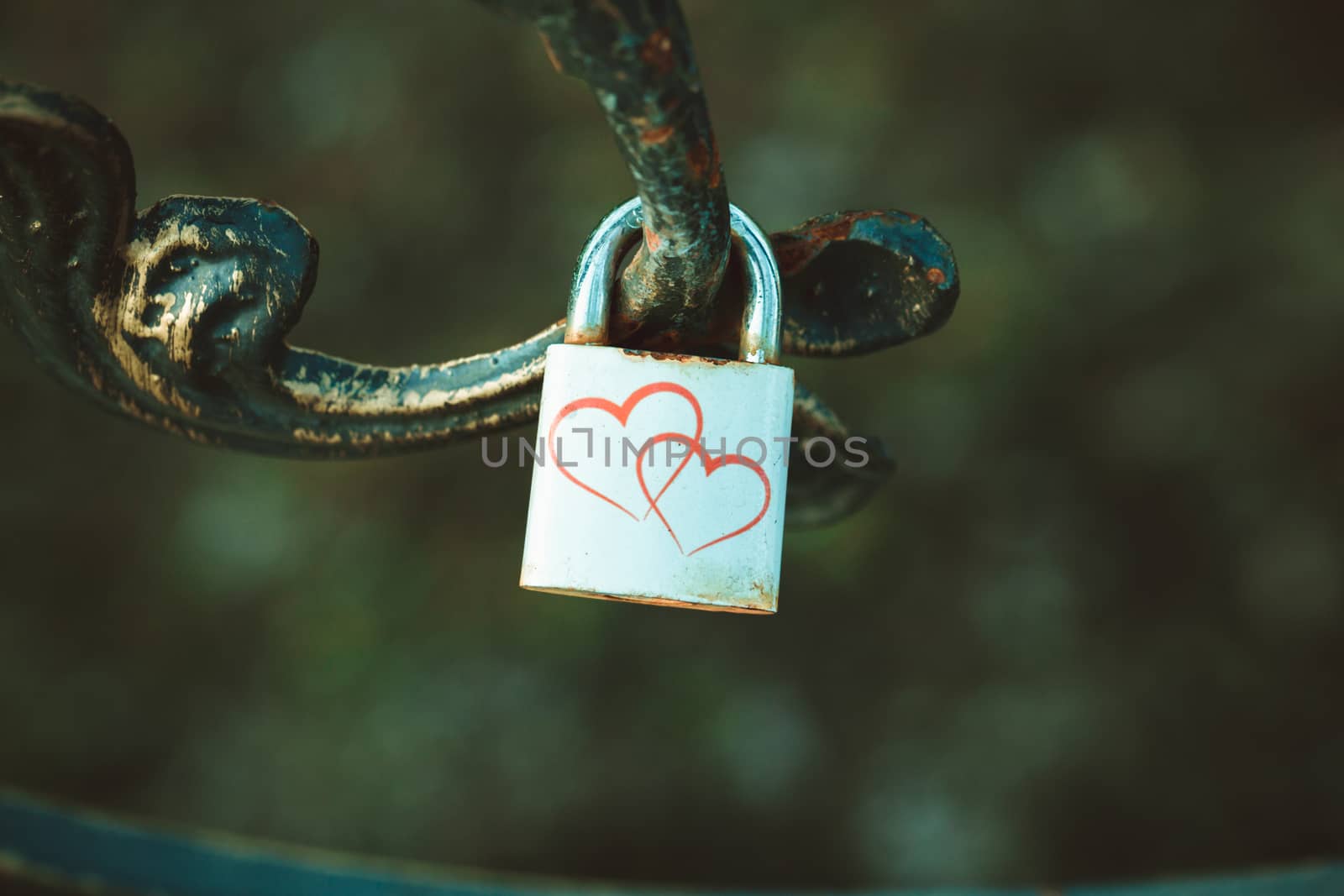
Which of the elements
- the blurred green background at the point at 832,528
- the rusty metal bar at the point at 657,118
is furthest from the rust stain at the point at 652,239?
the blurred green background at the point at 832,528

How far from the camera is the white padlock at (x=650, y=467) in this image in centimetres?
35

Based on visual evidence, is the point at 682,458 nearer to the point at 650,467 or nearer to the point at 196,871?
the point at 650,467

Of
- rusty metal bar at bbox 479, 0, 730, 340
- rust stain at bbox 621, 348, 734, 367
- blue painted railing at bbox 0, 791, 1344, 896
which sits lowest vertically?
blue painted railing at bbox 0, 791, 1344, 896

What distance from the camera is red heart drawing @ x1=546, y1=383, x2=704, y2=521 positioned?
0.36 metres

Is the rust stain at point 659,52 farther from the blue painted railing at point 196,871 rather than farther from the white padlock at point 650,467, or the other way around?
the blue painted railing at point 196,871

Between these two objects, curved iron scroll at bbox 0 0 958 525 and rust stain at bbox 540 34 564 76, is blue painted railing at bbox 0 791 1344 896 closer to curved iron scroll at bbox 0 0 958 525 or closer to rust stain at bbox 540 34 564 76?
curved iron scroll at bbox 0 0 958 525

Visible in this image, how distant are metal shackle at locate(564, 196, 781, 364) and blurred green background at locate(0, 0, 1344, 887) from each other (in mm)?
1284

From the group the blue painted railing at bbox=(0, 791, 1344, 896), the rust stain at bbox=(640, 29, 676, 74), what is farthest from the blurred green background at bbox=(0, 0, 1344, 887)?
the rust stain at bbox=(640, 29, 676, 74)

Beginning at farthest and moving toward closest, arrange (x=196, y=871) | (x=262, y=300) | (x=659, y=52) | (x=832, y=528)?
(x=832, y=528)
(x=196, y=871)
(x=262, y=300)
(x=659, y=52)

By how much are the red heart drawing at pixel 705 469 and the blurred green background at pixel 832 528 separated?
4.29 feet

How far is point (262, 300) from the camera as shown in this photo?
0.34 metres

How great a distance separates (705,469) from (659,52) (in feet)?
0.51

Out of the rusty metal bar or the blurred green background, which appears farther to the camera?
the blurred green background

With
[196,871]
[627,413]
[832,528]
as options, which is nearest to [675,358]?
[627,413]
